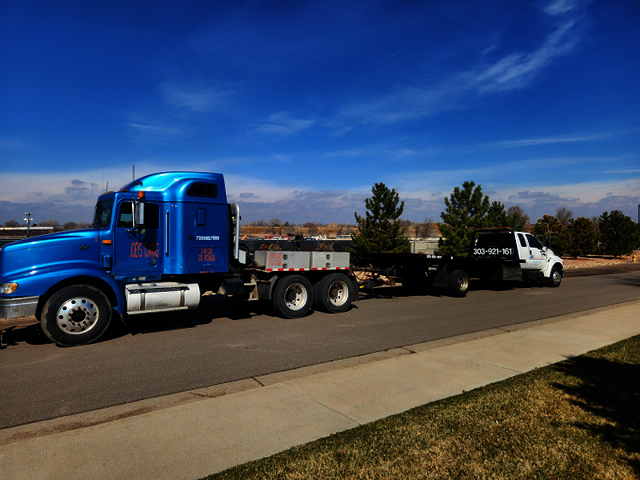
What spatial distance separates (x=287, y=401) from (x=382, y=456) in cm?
168

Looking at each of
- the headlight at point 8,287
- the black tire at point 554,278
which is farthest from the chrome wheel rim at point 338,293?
the black tire at point 554,278

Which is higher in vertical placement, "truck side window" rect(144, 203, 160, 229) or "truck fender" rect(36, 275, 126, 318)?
"truck side window" rect(144, 203, 160, 229)

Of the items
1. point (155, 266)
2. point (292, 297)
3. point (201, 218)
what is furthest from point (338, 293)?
point (155, 266)

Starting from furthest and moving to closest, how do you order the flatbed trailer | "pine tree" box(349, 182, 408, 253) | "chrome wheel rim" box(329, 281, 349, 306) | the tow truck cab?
"pine tree" box(349, 182, 408, 253) < the tow truck cab < the flatbed trailer < "chrome wheel rim" box(329, 281, 349, 306)

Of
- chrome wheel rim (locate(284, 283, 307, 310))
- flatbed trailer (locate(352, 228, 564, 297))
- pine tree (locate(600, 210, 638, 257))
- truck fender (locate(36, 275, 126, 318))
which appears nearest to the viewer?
truck fender (locate(36, 275, 126, 318))

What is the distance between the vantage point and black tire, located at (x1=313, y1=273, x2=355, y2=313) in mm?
11117

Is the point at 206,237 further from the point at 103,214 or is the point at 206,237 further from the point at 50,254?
the point at 50,254

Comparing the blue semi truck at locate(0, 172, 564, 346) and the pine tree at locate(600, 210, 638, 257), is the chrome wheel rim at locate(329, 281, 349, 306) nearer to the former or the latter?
the blue semi truck at locate(0, 172, 564, 346)

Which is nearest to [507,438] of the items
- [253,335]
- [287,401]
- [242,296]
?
[287,401]

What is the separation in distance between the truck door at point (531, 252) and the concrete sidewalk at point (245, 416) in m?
9.58

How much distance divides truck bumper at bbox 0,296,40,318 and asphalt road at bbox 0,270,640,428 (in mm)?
652

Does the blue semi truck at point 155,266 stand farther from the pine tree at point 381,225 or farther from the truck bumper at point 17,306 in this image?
the pine tree at point 381,225

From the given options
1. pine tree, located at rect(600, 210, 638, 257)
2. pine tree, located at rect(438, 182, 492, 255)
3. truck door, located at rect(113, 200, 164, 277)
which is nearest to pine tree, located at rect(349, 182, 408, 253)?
pine tree, located at rect(438, 182, 492, 255)

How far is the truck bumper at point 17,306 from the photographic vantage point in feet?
23.8
